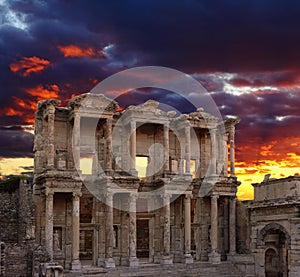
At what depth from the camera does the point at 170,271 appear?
2795 cm

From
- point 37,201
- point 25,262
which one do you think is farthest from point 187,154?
point 25,262

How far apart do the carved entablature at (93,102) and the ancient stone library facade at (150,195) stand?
0.17 ft

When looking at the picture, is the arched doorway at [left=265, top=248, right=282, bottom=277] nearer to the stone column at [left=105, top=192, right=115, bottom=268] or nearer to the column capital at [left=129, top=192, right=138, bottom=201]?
the column capital at [left=129, top=192, right=138, bottom=201]

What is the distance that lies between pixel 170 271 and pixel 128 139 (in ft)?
24.1

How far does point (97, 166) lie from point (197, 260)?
8.03 metres

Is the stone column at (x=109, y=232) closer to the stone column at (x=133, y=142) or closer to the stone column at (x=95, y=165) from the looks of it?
the stone column at (x=95, y=165)

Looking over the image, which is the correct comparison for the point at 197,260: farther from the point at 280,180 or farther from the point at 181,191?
the point at 280,180

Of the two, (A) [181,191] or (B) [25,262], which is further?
(A) [181,191]

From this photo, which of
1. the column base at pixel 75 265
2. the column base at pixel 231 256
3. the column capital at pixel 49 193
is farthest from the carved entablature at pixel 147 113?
the column base at pixel 231 256

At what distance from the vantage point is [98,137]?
29484mm

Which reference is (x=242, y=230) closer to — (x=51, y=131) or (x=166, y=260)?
(x=166, y=260)

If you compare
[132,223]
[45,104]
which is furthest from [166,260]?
[45,104]

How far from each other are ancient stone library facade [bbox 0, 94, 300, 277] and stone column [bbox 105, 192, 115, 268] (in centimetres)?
5

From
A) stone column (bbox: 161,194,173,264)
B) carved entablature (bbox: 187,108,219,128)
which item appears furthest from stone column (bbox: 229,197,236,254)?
carved entablature (bbox: 187,108,219,128)
